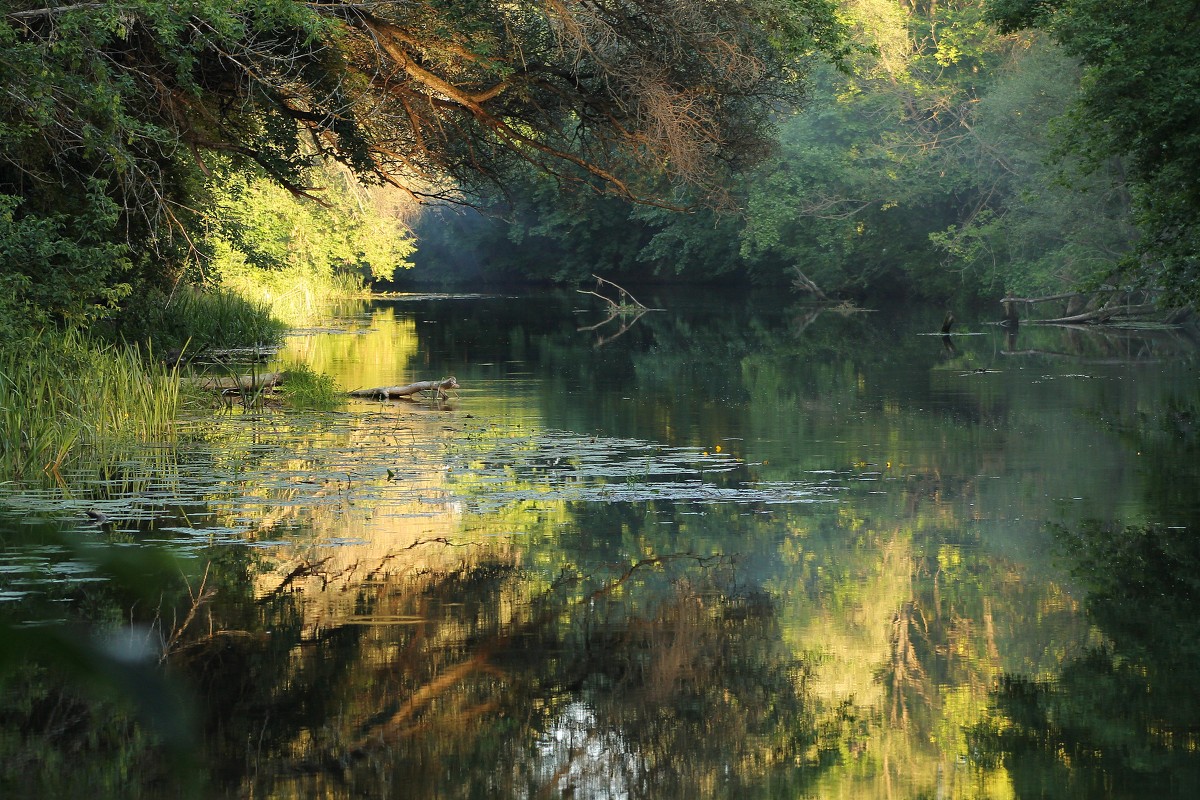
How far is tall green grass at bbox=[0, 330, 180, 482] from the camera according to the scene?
13.0 meters

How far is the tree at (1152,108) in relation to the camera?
64.2 ft

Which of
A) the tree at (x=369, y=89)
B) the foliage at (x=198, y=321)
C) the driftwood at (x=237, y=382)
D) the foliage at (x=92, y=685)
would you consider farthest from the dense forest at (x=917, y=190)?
the foliage at (x=92, y=685)

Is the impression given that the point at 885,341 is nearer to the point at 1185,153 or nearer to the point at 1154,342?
the point at 1154,342

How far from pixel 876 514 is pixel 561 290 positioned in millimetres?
64274

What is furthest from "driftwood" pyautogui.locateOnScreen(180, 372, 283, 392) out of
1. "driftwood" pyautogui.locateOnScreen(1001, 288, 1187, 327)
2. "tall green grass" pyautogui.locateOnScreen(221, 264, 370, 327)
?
"driftwood" pyautogui.locateOnScreen(1001, 288, 1187, 327)

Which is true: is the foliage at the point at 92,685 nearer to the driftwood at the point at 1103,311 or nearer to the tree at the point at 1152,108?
the tree at the point at 1152,108

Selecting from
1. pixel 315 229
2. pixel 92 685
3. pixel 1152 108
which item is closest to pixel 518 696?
pixel 92 685

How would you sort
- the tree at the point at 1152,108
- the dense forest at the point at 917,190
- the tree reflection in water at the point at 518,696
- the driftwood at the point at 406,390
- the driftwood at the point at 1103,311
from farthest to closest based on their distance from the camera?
the dense forest at the point at 917,190 → the driftwood at the point at 1103,311 → the driftwood at the point at 406,390 → the tree at the point at 1152,108 → the tree reflection in water at the point at 518,696

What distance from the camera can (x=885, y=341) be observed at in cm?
3588

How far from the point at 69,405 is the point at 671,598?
329 inches

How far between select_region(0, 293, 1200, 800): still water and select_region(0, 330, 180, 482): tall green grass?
0.48 m

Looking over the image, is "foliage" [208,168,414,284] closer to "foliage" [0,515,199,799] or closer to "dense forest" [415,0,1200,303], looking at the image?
"dense forest" [415,0,1200,303]

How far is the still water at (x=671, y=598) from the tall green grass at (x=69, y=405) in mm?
479

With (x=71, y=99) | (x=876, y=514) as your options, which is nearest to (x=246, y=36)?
(x=71, y=99)
